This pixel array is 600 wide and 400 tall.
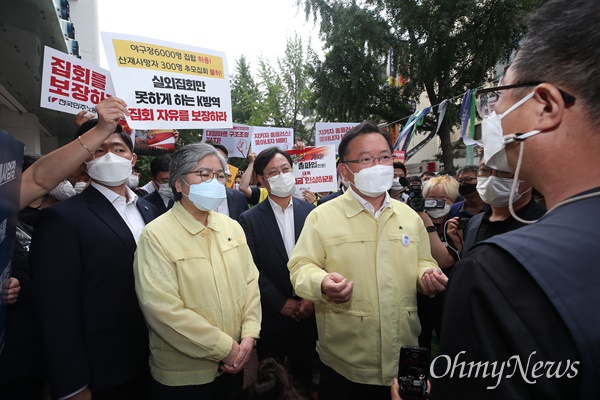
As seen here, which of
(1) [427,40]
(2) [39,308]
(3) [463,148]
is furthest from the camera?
(3) [463,148]

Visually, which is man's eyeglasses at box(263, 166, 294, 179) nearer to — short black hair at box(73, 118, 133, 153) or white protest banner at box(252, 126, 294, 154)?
short black hair at box(73, 118, 133, 153)

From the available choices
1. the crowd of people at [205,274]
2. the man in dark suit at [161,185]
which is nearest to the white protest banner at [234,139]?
Result: the man in dark suit at [161,185]

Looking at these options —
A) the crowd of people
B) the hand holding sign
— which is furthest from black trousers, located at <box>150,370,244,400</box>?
the hand holding sign

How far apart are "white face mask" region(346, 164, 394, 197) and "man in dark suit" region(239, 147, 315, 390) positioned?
120 centimetres

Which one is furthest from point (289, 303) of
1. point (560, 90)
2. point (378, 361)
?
point (560, 90)

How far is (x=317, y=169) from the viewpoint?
5223mm

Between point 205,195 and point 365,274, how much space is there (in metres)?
1.16

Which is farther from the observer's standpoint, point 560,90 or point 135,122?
point 135,122

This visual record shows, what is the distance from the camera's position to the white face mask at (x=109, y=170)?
2.25 meters

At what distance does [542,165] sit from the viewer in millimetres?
870

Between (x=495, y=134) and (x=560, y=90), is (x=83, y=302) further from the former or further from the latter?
(x=560, y=90)

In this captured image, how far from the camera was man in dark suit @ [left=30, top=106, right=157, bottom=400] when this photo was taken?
1.85 metres

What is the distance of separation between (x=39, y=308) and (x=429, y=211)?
126 inches

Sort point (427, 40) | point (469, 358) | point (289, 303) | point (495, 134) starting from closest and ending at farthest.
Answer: point (469, 358), point (495, 134), point (289, 303), point (427, 40)
